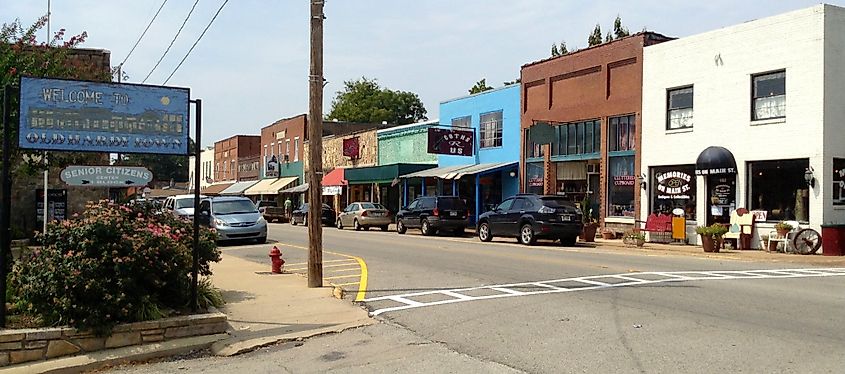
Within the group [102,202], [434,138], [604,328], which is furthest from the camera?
[434,138]

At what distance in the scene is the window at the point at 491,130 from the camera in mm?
35031

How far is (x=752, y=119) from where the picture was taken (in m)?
23.0

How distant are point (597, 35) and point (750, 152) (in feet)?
98.1

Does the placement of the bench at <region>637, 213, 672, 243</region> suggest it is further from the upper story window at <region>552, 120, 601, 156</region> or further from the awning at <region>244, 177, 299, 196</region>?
the awning at <region>244, 177, 299, 196</region>

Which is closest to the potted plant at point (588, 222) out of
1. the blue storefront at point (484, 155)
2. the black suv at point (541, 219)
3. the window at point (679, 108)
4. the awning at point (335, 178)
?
the black suv at point (541, 219)

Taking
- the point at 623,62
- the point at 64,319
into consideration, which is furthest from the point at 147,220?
the point at 623,62

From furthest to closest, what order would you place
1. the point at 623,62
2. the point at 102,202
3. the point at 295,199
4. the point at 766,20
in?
the point at 295,199
the point at 623,62
the point at 766,20
the point at 102,202

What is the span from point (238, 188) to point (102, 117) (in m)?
58.6

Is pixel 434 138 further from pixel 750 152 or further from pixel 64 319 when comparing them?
pixel 64 319

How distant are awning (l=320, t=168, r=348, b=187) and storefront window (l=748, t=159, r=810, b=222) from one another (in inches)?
1094

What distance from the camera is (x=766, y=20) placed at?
74.2 feet

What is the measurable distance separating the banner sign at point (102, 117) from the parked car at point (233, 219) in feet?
48.3

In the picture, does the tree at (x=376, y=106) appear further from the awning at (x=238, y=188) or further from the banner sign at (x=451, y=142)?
the banner sign at (x=451, y=142)

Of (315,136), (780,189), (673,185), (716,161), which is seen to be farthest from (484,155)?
(315,136)
